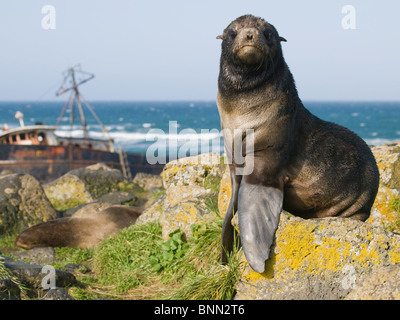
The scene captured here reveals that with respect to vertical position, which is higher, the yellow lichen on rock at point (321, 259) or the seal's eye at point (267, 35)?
the seal's eye at point (267, 35)

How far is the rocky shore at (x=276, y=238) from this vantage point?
383 centimetres

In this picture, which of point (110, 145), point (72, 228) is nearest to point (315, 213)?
point (72, 228)

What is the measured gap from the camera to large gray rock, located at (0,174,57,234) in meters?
9.35

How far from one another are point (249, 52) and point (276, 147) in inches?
35.6

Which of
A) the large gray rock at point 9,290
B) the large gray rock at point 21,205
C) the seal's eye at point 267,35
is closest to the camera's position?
the seal's eye at point 267,35

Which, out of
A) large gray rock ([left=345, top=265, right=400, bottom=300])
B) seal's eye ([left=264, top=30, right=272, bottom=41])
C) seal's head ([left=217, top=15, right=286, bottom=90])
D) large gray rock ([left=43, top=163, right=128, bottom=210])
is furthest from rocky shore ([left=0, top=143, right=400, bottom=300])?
seal's eye ([left=264, top=30, right=272, bottom=41])

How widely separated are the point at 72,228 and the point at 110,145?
2255 cm

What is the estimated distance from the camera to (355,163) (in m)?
4.93

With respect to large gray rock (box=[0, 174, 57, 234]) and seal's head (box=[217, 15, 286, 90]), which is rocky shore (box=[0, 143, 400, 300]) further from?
seal's head (box=[217, 15, 286, 90])

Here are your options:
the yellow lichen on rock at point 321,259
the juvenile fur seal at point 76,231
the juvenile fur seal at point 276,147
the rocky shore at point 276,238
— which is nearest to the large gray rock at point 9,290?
the rocky shore at point 276,238

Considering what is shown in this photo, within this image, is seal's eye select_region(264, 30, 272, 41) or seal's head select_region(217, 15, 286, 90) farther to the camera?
seal's eye select_region(264, 30, 272, 41)

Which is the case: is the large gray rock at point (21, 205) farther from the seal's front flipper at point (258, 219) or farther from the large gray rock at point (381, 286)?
the large gray rock at point (381, 286)

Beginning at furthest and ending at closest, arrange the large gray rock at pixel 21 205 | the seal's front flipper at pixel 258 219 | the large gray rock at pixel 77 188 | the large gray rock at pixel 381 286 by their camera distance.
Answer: the large gray rock at pixel 77 188 < the large gray rock at pixel 21 205 < the seal's front flipper at pixel 258 219 < the large gray rock at pixel 381 286

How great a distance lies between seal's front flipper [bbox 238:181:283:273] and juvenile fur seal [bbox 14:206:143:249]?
469cm
